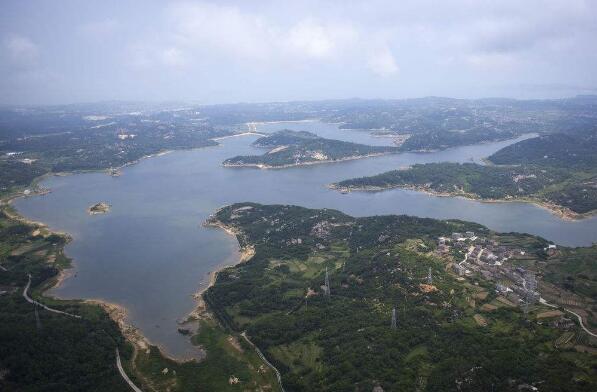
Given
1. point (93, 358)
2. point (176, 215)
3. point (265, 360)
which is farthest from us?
point (176, 215)

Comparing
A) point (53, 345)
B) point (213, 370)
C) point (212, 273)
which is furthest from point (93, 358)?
point (212, 273)

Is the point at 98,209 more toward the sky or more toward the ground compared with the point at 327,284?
more toward the ground

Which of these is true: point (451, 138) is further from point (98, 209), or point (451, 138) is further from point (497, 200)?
point (98, 209)

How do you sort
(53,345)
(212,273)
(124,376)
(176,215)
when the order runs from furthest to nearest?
(176,215) < (212,273) < (53,345) < (124,376)

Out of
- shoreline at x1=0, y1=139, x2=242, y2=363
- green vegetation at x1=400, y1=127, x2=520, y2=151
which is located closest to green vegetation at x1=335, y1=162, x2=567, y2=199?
green vegetation at x1=400, y1=127, x2=520, y2=151

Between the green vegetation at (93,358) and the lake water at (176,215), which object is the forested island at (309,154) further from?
the green vegetation at (93,358)

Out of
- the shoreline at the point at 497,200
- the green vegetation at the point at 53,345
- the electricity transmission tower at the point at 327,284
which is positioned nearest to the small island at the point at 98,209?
the green vegetation at the point at 53,345
